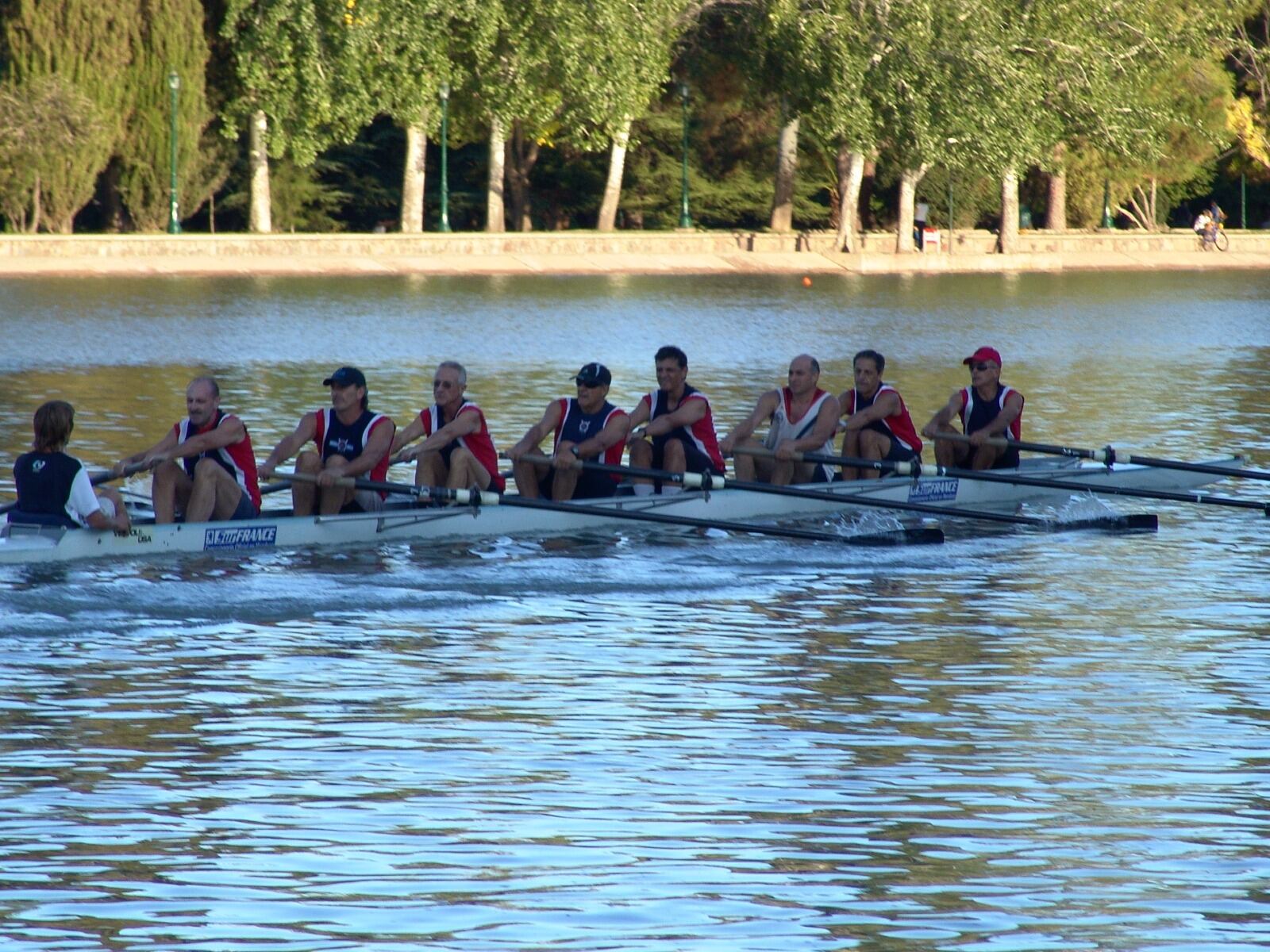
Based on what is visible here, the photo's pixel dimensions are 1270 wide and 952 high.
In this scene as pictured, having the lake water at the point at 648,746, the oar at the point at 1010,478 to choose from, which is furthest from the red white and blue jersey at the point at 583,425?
the oar at the point at 1010,478

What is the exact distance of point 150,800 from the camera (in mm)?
8055

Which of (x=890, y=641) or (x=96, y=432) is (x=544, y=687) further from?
(x=96, y=432)

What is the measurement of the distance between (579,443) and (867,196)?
2038 inches

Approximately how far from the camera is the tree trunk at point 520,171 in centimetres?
5997

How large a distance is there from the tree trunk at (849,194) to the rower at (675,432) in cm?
4086

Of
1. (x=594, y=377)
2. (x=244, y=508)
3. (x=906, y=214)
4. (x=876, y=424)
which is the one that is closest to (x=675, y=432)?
(x=594, y=377)

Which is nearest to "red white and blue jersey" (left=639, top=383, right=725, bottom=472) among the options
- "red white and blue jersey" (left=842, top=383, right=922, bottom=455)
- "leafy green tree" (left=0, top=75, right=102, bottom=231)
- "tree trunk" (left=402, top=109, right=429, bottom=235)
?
"red white and blue jersey" (left=842, top=383, right=922, bottom=455)

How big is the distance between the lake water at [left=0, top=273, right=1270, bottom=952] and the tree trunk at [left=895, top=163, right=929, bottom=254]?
40.6m

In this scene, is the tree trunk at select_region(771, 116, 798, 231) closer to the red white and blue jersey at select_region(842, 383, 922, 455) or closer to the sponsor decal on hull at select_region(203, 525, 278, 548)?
the red white and blue jersey at select_region(842, 383, 922, 455)

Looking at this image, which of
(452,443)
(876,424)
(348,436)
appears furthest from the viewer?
(876,424)

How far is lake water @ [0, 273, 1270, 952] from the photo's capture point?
6.91 m

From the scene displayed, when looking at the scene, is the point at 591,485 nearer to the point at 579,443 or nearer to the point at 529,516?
the point at 579,443

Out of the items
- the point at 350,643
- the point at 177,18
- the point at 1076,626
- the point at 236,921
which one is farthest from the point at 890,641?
the point at 177,18

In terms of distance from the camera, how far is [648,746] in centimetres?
900
